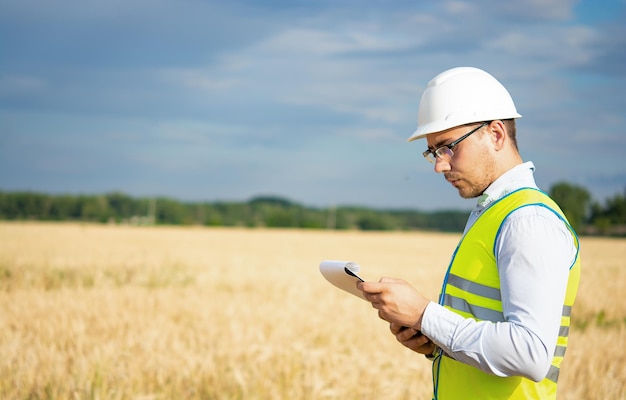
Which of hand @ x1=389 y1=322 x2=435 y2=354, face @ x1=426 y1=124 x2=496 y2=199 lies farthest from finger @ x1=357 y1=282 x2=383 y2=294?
face @ x1=426 y1=124 x2=496 y2=199

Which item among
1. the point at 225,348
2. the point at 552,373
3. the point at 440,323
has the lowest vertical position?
the point at 225,348

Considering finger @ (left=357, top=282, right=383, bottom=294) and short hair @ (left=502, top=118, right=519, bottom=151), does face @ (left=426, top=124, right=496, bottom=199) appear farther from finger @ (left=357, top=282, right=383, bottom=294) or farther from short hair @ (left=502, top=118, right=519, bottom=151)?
finger @ (left=357, top=282, right=383, bottom=294)

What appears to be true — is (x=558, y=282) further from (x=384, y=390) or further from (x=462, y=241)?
(x=384, y=390)

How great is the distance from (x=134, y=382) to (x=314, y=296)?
7.64 metres

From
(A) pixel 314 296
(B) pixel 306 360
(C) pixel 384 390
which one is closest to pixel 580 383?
(C) pixel 384 390

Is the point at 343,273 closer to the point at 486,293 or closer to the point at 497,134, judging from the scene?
the point at 486,293

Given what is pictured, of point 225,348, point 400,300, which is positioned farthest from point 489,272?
point 225,348

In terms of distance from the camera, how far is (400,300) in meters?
2.54

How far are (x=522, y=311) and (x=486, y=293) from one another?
213 mm

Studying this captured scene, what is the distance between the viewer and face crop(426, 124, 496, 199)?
106 inches

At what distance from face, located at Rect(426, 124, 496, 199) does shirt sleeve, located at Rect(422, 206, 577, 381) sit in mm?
274

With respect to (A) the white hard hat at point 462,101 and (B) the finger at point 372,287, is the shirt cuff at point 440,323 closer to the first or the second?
(B) the finger at point 372,287

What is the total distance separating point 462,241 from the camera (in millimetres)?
2748

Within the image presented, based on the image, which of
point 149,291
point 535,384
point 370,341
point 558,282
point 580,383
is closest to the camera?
point 558,282
